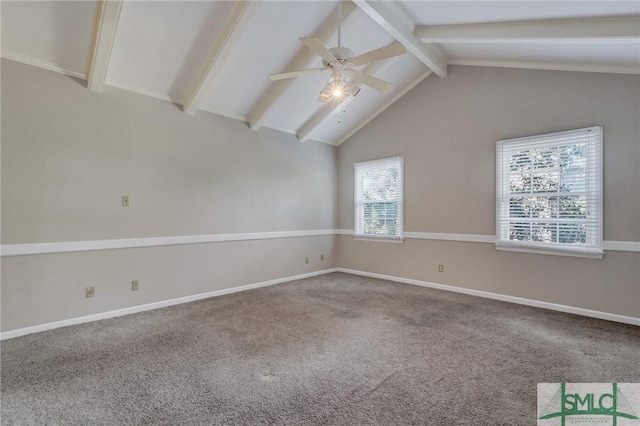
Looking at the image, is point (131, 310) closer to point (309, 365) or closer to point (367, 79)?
point (309, 365)

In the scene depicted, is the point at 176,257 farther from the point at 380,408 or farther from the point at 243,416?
the point at 380,408

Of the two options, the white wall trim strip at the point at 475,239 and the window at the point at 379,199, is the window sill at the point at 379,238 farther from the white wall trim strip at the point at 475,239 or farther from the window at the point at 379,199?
the white wall trim strip at the point at 475,239

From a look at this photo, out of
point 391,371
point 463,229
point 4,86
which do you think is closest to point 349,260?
point 463,229

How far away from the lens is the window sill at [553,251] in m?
3.41

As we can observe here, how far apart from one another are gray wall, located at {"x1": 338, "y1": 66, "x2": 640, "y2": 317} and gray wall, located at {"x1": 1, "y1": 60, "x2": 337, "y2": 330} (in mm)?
2028

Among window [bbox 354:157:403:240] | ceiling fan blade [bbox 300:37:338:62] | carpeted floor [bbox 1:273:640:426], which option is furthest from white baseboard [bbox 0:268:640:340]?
ceiling fan blade [bbox 300:37:338:62]

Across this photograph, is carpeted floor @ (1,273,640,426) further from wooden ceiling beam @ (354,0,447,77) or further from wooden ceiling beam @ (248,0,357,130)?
wooden ceiling beam @ (354,0,447,77)

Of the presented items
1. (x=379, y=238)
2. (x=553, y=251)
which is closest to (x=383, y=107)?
(x=379, y=238)

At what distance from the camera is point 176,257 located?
4012 millimetres

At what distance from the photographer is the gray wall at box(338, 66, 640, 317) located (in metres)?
3.28

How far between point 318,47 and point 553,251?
3635 millimetres

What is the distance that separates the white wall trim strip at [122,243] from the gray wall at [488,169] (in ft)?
6.92

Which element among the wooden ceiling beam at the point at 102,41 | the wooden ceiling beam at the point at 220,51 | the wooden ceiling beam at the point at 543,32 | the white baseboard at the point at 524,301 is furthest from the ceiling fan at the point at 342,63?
the white baseboard at the point at 524,301

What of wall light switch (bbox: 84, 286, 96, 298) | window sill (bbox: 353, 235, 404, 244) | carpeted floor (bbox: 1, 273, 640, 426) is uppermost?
window sill (bbox: 353, 235, 404, 244)
